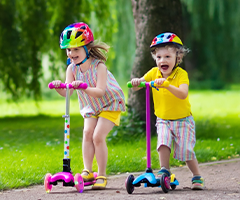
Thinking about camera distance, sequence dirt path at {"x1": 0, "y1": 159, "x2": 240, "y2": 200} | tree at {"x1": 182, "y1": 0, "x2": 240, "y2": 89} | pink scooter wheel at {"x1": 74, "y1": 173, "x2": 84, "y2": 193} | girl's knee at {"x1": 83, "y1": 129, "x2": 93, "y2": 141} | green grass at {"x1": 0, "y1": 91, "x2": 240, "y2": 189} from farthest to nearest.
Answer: tree at {"x1": 182, "y1": 0, "x2": 240, "y2": 89}, green grass at {"x1": 0, "y1": 91, "x2": 240, "y2": 189}, girl's knee at {"x1": 83, "y1": 129, "x2": 93, "y2": 141}, pink scooter wheel at {"x1": 74, "y1": 173, "x2": 84, "y2": 193}, dirt path at {"x1": 0, "y1": 159, "x2": 240, "y2": 200}

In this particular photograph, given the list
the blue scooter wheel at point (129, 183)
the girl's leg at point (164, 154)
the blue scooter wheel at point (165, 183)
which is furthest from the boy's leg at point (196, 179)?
the blue scooter wheel at point (129, 183)

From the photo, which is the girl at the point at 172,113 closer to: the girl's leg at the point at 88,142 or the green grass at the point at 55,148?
the girl's leg at the point at 88,142

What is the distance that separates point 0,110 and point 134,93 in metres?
7.53

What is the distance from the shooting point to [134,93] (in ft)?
22.7

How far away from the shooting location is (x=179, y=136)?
151 inches

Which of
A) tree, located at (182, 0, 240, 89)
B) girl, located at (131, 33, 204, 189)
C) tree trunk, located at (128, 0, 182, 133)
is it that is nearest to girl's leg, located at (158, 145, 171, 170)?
girl, located at (131, 33, 204, 189)

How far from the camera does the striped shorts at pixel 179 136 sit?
12.5 ft

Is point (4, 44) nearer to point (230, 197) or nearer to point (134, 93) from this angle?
point (134, 93)

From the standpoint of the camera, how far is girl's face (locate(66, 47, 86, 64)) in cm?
395

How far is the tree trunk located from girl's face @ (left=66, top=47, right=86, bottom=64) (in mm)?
2780

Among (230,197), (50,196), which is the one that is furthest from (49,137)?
(230,197)

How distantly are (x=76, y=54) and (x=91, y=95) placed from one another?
419 mm

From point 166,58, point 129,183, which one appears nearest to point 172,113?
point 166,58

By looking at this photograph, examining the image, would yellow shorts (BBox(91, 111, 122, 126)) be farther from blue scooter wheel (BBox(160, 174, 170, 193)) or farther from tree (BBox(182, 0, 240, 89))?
tree (BBox(182, 0, 240, 89))
